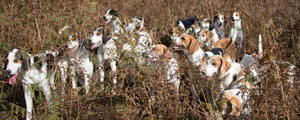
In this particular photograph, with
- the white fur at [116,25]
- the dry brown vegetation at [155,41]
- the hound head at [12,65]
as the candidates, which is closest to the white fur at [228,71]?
the dry brown vegetation at [155,41]

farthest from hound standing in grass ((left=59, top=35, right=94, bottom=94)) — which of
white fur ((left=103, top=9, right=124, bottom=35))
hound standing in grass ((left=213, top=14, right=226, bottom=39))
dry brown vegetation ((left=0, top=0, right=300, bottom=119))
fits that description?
hound standing in grass ((left=213, top=14, right=226, bottom=39))

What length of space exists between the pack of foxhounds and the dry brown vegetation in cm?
11

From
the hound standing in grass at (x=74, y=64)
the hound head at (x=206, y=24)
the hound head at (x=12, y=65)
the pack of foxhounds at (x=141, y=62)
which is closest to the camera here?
the pack of foxhounds at (x=141, y=62)

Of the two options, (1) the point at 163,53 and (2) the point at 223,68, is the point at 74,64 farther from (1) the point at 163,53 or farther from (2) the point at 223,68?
(2) the point at 223,68

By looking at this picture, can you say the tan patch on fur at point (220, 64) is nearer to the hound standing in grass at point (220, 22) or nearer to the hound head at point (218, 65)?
the hound head at point (218, 65)

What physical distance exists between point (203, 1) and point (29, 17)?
5.53 metres

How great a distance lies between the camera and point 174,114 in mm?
2756

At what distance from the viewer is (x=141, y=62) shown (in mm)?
3086

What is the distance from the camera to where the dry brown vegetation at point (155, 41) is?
2.34 m

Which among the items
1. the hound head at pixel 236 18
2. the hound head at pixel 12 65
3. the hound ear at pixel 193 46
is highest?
the hound head at pixel 236 18

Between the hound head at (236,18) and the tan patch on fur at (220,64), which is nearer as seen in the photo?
the tan patch on fur at (220,64)

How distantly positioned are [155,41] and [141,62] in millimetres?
528

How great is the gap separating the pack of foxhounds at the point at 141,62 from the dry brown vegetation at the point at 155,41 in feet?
0.37

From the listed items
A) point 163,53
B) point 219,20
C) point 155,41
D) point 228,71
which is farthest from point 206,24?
point 155,41
